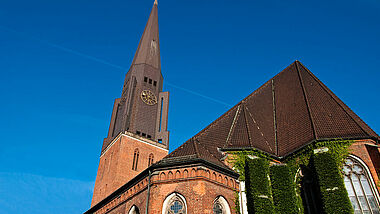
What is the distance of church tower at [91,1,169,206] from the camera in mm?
35469

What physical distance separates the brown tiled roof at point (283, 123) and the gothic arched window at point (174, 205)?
6.69ft

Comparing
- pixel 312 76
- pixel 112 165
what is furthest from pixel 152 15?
pixel 312 76

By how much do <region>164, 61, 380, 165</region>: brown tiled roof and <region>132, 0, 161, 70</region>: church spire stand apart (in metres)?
23.7

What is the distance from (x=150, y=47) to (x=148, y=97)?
8102 millimetres

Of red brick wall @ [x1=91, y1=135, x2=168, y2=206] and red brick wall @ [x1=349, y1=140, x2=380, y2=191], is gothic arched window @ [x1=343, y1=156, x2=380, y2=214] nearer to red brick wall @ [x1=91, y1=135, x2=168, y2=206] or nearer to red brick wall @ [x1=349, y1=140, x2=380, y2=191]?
A: red brick wall @ [x1=349, y1=140, x2=380, y2=191]

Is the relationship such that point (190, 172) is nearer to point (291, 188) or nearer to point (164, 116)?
point (291, 188)

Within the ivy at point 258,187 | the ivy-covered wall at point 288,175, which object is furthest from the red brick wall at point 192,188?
the ivy-covered wall at point 288,175

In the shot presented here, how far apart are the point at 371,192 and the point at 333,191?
1.88 metres

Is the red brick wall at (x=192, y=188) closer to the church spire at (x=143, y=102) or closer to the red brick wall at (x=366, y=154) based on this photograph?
the red brick wall at (x=366, y=154)

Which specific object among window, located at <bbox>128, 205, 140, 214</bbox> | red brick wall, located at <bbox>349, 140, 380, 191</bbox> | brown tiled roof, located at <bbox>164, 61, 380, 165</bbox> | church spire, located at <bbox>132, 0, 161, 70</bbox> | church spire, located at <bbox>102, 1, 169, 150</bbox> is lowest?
window, located at <bbox>128, 205, 140, 214</bbox>

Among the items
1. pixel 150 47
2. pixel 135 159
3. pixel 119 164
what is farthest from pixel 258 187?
pixel 150 47

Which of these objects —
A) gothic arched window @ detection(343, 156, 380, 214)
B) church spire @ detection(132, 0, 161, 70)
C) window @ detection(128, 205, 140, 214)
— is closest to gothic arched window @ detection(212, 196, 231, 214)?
window @ detection(128, 205, 140, 214)

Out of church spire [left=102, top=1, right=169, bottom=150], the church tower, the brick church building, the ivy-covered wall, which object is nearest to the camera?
the ivy-covered wall

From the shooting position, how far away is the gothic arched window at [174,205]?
14164 mm
